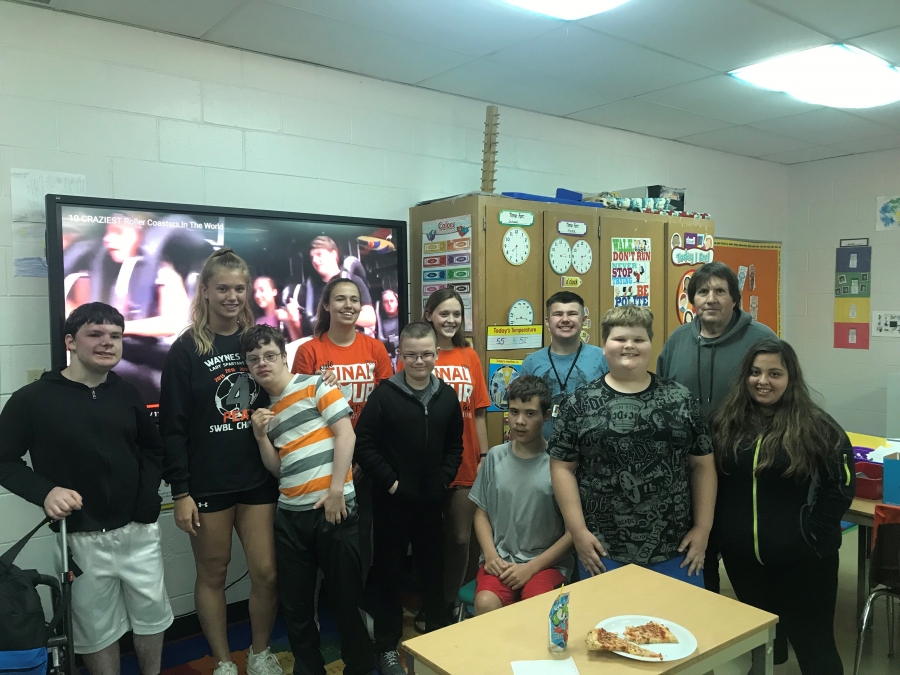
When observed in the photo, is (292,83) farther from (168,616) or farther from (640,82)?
(168,616)

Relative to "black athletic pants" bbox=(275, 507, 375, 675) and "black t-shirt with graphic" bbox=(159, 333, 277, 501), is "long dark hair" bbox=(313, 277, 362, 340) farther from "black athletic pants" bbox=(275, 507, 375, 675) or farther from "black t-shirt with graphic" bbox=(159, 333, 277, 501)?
"black athletic pants" bbox=(275, 507, 375, 675)

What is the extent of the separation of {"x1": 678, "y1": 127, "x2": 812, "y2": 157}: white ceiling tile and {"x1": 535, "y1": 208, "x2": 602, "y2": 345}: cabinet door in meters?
1.70

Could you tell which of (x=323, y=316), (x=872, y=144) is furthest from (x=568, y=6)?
(x=872, y=144)

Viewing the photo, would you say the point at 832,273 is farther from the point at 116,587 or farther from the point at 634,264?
the point at 116,587

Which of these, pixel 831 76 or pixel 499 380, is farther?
pixel 831 76

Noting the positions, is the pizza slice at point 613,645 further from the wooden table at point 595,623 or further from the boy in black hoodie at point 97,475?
the boy in black hoodie at point 97,475

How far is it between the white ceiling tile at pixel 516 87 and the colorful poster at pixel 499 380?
1.46 metres

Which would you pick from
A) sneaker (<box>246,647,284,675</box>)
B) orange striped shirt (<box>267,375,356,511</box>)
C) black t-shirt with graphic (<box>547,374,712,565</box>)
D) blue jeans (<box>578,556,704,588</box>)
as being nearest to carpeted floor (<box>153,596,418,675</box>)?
sneaker (<box>246,647,284,675</box>)

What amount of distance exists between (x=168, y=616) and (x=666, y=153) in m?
4.41

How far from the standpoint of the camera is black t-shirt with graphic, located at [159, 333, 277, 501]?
7.63ft

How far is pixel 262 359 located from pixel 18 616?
0.99 meters

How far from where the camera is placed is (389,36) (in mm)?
2984

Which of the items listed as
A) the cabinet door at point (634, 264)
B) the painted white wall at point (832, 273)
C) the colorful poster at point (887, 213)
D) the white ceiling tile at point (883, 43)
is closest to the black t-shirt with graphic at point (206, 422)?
the cabinet door at point (634, 264)

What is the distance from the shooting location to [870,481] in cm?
265
